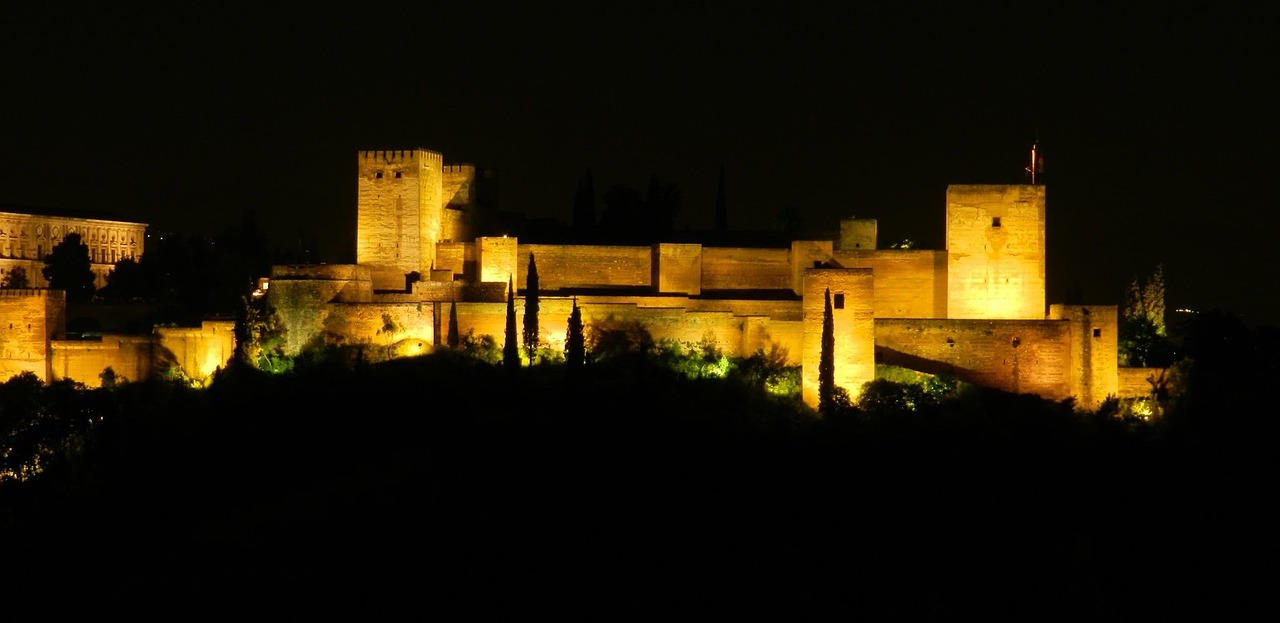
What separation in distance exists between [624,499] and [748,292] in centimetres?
1010

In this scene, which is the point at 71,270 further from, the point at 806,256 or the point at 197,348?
the point at 806,256

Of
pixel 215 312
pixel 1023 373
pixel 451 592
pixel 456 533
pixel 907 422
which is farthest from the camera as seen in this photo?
pixel 215 312

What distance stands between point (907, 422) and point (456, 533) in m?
8.19

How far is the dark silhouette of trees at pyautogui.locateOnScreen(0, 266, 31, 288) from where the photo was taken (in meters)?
61.3

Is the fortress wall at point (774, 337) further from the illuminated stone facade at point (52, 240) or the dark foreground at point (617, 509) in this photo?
the illuminated stone facade at point (52, 240)

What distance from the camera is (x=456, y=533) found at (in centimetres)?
2625

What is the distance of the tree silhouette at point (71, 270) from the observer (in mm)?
55812

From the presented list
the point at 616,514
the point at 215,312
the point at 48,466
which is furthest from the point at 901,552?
the point at 215,312

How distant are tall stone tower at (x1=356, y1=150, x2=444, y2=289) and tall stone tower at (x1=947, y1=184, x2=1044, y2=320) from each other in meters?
10.9

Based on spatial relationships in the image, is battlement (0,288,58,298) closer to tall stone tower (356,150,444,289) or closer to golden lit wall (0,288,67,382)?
golden lit wall (0,288,67,382)

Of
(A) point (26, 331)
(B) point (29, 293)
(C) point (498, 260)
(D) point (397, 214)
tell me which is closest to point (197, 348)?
(A) point (26, 331)

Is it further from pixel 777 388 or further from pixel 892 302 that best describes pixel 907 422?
pixel 892 302

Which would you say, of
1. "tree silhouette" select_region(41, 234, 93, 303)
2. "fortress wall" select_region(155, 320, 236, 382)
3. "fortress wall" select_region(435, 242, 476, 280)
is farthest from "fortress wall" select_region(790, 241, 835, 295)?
"tree silhouette" select_region(41, 234, 93, 303)

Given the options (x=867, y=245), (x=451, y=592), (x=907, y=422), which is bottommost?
(x=451, y=592)
